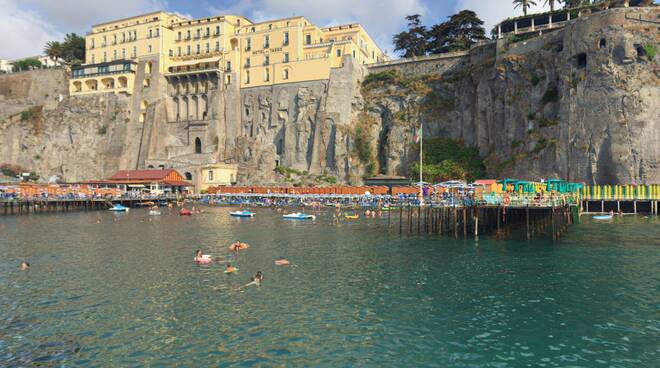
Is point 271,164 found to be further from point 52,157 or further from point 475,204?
point 475,204

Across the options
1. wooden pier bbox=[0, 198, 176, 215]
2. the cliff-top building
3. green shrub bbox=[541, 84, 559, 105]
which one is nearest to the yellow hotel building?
the cliff-top building

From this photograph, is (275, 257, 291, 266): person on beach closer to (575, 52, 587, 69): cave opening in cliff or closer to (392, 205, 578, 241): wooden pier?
(392, 205, 578, 241): wooden pier

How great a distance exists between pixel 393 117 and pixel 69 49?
93361 mm

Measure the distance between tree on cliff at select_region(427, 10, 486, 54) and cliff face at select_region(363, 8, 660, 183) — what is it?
864 centimetres

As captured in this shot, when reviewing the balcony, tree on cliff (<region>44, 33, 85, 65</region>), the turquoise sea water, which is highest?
tree on cliff (<region>44, 33, 85, 65</region>)

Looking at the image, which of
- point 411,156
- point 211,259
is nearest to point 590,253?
point 211,259

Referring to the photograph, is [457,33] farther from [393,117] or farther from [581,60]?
[581,60]

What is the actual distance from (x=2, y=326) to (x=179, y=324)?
7.08 metres

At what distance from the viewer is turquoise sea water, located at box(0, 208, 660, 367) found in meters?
17.1

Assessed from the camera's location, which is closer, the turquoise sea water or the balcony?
the turquoise sea water

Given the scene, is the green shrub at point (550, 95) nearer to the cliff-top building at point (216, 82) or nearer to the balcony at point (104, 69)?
the cliff-top building at point (216, 82)

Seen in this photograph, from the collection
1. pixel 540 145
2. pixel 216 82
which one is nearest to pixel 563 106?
pixel 540 145

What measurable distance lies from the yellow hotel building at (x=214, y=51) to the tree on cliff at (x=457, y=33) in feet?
51.2

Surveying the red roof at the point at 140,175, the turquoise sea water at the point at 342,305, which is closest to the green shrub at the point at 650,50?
the turquoise sea water at the point at 342,305
